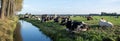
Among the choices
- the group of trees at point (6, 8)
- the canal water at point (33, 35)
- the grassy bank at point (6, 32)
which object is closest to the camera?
the grassy bank at point (6, 32)

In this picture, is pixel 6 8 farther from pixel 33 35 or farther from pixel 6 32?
pixel 6 32

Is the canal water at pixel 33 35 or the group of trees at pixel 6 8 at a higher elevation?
the group of trees at pixel 6 8

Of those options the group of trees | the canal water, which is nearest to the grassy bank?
the canal water

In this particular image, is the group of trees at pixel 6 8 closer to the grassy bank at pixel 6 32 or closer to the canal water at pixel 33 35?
the canal water at pixel 33 35

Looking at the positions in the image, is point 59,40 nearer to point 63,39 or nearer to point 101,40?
point 63,39

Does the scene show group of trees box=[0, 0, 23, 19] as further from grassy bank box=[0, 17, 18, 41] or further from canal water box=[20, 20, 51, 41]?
grassy bank box=[0, 17, 18, 41]

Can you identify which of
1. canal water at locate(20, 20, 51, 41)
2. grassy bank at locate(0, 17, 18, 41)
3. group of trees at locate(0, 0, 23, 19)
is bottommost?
canal water at locate(20, 20, 51, 41)

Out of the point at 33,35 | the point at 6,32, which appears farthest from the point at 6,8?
the point at 6,32

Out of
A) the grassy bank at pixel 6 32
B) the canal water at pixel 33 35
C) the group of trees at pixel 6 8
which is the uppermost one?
the group of trees at pixel 6 8

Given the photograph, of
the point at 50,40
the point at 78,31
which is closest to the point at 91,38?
the point at 78,31

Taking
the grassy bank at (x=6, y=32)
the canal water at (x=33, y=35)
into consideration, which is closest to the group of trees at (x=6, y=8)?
the canal water at (x=33, y=35)

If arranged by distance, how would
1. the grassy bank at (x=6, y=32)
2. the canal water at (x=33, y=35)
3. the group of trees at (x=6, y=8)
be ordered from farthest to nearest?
the group of trees at (x=6, y=8) < the canal water at (x=33, y=35) < the grassy bank at (x=6, y=32)
